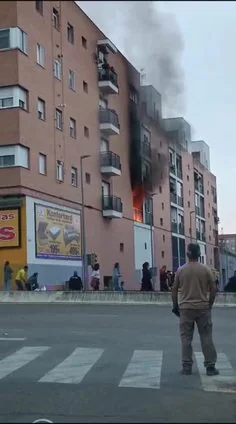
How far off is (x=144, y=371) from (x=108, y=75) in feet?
Result: 19.4

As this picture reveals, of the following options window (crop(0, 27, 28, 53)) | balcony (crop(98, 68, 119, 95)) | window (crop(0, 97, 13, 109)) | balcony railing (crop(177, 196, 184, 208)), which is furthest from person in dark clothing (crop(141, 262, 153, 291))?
balcony (crop(98, 68, 119, 95))

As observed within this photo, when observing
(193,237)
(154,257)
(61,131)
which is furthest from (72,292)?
(193,237)

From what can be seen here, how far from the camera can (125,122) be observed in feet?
19.7

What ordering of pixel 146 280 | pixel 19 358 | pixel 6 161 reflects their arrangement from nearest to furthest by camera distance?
A: pixel 19 358, pixel 146 280, pixel 6 161

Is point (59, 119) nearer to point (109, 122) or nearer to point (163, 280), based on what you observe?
point (163, 280)

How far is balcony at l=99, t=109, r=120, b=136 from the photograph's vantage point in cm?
614

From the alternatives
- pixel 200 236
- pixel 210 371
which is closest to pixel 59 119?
pixel 200 236

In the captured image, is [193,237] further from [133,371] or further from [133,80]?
[133,80]

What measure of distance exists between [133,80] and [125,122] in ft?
2.55

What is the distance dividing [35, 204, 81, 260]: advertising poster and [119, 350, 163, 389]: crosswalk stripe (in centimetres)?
2349

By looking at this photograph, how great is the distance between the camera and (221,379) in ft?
31.8

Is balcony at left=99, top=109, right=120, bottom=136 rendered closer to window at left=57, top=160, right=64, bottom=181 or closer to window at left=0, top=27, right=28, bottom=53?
window at left=0, top=27, right=28, bottom=53

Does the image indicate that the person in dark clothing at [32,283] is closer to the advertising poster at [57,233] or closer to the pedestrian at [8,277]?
the pedestrian at [8,277]

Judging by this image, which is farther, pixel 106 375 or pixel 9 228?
pixel 9 228
